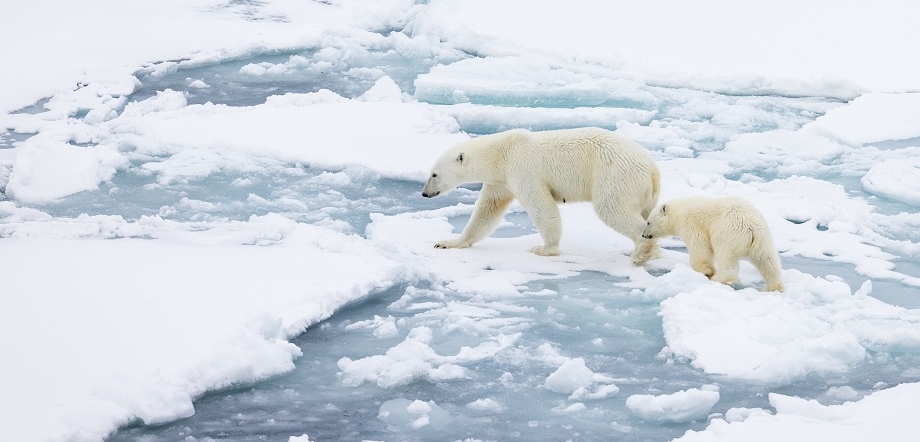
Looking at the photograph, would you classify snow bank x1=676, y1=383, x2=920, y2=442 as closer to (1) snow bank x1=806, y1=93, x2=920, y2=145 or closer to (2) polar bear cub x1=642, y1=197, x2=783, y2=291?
(2) polar bear cub x1=642, y1=197, x2=783, y2=291

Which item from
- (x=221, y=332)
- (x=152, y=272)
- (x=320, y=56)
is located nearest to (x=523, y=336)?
(x=221, y=332)

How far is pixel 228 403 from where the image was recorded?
11.5 ft

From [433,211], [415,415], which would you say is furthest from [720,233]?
[433,211]

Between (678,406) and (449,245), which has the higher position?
(678,406)

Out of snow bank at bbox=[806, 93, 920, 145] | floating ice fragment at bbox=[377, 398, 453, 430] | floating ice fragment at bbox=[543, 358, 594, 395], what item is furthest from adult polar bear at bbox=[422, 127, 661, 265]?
snow bank at bbox=[806, 93, 920, 145]

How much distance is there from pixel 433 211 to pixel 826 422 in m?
3.61

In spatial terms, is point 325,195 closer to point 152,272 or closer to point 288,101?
point 152,272

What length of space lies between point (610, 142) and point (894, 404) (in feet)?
7.79

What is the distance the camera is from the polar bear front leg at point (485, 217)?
5.69m

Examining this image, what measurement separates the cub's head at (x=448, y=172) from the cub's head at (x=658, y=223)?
4.07 ft

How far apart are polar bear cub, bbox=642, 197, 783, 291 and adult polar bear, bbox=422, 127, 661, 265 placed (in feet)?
0.63

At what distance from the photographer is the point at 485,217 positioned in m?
5.71

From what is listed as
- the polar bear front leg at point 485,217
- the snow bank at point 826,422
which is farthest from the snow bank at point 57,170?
the snow bank at point 826,422

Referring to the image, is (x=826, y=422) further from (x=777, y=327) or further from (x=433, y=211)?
(x=433, y=211)
